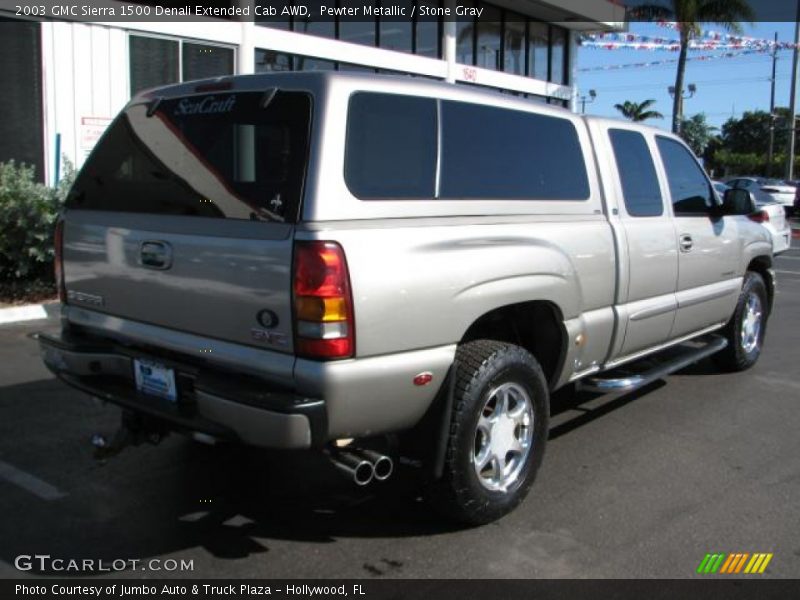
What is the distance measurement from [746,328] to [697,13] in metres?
24.7

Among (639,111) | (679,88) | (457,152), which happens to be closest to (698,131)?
(639,111)

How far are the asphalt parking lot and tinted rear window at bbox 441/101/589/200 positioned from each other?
5.14ft

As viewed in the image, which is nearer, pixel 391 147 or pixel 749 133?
pixel 391 147

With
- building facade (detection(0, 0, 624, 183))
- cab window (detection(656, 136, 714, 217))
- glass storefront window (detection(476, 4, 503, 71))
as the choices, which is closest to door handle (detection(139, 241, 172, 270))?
cab window (detection(656, 136, 714, 217))

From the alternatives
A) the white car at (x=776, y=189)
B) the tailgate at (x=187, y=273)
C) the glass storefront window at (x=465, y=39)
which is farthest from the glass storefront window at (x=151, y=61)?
the white car at (x=776, y=189)

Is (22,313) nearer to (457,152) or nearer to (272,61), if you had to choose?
(457,152)

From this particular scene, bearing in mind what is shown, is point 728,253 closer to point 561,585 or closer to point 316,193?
point 561,585

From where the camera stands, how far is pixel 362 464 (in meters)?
3.27

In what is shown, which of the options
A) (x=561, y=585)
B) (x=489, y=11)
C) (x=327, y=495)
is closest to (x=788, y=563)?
(x=561, y=585)

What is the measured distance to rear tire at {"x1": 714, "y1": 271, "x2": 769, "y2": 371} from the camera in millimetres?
6480

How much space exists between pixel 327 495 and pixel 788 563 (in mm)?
2165

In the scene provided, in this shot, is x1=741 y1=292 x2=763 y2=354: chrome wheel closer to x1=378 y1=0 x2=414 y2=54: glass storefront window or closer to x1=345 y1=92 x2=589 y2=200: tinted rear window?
x1=345 y1=92 x2=589 y2=200: tinted rear window

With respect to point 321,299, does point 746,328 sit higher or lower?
lower

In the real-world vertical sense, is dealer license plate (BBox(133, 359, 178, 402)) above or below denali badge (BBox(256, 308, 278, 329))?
below
